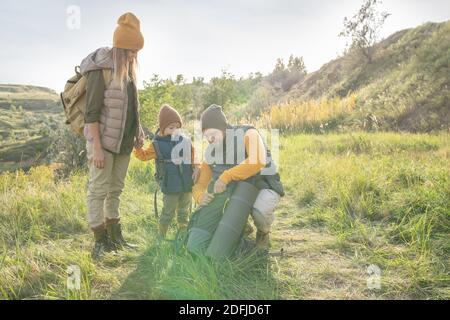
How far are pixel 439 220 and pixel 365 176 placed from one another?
1.15 m

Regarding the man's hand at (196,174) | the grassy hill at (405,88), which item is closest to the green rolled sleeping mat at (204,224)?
the man's hand at (196,174)

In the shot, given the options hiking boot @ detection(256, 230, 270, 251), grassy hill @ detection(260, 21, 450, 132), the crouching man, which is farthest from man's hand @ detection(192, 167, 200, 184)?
grassy hill @ detection(260, 21, 450, 132)

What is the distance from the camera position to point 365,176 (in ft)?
14.3

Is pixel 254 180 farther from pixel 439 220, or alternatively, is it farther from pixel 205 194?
pixel 439 220

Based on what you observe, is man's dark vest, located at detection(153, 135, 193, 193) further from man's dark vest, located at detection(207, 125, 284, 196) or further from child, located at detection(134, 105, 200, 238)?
man's dark vest, located at detection(207, 125, 284, 196)

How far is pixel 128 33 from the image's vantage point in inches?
116

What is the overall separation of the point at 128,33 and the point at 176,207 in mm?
1586

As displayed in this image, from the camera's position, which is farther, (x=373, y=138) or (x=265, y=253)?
(x=373, y=138)

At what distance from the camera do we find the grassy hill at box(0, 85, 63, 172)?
137ft

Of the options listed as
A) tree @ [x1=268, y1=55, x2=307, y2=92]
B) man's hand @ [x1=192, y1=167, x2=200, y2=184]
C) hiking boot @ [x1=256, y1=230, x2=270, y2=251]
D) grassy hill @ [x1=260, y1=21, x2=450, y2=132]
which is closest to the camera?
hiking boot @ [x1=256, y1=230, x2=270, y2=251]

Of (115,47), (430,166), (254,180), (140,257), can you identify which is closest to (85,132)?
(115,47)

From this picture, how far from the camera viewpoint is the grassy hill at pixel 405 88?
9615 millimetres

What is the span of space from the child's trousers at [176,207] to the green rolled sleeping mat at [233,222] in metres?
0.70
